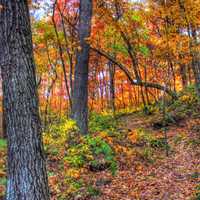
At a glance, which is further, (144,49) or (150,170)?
(144,49)

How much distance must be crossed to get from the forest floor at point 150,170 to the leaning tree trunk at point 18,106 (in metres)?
1.88

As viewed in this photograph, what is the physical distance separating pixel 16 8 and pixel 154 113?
10.5 meters

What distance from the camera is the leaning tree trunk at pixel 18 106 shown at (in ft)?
13.7

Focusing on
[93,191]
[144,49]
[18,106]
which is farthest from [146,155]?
[144,49]

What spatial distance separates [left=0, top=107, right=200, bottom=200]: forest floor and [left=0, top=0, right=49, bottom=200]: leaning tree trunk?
188 centimetres

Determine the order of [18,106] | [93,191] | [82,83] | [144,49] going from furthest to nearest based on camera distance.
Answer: [144,49] < [82,83] < [93,191] < [18,106]

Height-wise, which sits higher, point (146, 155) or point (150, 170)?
point (146, 155)

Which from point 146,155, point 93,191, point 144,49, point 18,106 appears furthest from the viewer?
point 144,49

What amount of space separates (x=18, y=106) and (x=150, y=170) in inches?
178

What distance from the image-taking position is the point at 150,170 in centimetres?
755

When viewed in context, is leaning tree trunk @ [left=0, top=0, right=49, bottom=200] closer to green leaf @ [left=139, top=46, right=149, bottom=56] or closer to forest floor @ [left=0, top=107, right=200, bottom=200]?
forest floor @ [left=0, top=107, right=200, bottom=200]

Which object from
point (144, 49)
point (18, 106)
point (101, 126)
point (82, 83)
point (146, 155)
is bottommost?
point (146, 155)

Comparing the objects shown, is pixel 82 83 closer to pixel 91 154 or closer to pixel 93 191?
pixel 91 154

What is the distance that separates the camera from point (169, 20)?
13.4m
